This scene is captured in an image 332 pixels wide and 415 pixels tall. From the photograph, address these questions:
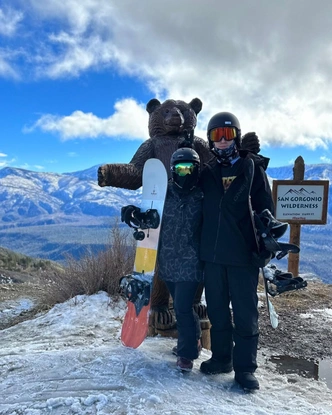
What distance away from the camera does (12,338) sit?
3.90m

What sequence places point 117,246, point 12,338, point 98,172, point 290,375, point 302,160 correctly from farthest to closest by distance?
1. point 302,160
2. point 117,246
3. point 12,338
4. point 290,375
5. point 98,172

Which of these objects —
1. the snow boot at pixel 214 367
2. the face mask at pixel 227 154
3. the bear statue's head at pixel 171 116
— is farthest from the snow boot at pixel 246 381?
the bear statue's head at pixel 171 116

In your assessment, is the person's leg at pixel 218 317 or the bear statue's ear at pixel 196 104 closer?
the person's leg at pixel 218 317

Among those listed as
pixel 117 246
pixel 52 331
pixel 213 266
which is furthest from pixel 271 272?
pixel 117 246

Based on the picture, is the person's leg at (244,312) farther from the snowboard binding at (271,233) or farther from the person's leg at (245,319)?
the snowboard binding at (271,233)

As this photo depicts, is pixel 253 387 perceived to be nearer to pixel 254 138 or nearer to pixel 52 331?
pixel 254 138

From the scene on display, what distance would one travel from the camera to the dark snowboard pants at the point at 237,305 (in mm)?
2320

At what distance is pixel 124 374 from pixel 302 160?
5.17m

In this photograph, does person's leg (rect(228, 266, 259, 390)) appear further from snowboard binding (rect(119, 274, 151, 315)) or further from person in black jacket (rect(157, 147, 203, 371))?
snowboard binding (rect(119, 274, 151, 315))

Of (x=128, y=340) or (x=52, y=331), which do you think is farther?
(x=52, y=331)

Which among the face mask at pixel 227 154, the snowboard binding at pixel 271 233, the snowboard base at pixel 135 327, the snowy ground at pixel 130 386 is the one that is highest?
the face mask at pixel 227 154

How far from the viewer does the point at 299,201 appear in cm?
638

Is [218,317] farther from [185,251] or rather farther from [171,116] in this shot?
[171,116]

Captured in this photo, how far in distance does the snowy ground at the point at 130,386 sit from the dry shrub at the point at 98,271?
6.50 ft
